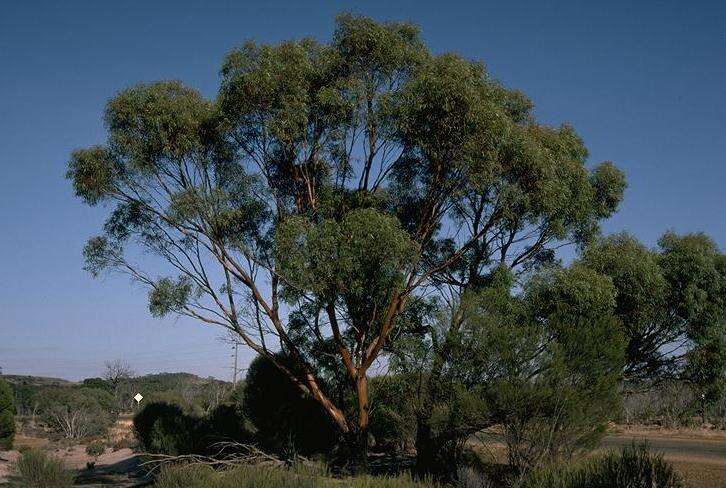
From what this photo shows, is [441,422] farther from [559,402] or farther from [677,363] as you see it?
[677,363]

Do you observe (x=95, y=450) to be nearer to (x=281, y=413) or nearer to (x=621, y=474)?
(x=281, y=413)

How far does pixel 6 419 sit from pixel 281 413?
27.1 meters

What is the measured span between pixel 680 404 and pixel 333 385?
35836 mm

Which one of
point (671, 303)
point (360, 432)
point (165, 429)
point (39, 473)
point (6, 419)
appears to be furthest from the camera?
point (6, 419)

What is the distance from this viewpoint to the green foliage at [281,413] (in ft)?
82.3

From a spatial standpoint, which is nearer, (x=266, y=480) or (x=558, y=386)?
(x=266, y=480)

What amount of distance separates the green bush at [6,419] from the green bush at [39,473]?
27597 mm

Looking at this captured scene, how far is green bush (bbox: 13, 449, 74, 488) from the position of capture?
16.3 meters

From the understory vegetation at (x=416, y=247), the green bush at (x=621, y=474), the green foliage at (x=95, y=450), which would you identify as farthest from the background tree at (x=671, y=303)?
the green foliage at (x=95, y=450)

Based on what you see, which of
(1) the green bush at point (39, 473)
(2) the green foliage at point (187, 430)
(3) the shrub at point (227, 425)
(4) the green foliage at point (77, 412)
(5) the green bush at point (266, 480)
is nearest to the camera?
(5) the green bush at point (266, 480)

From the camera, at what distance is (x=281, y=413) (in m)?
26.6

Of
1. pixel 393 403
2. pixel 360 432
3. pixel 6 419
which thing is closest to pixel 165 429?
pixel 360 432

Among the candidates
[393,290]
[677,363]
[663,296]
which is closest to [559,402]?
[393,290]

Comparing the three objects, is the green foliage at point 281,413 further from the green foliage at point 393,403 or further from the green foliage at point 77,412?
the green foliage at point 77,412
